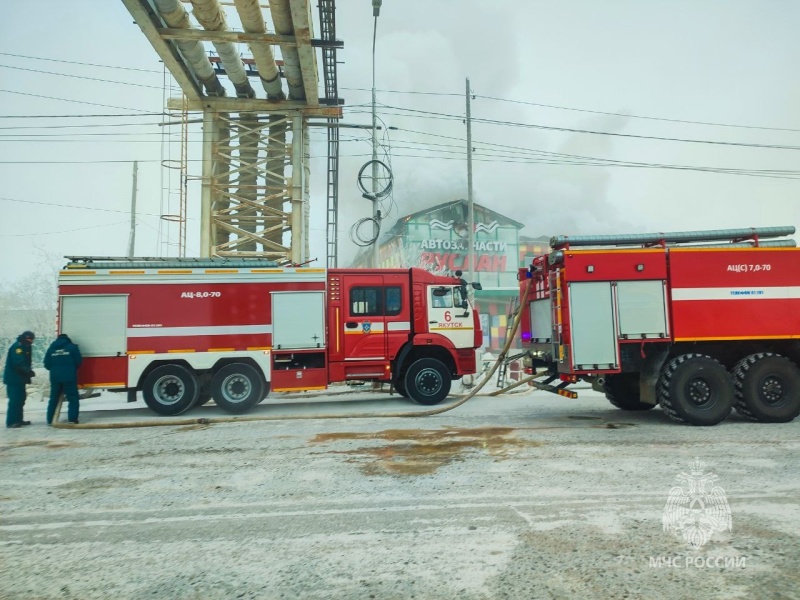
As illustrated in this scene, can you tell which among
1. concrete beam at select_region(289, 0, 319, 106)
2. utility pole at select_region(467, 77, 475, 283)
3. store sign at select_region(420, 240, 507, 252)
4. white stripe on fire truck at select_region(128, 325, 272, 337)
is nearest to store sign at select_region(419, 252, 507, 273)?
store sign at select_region(420, 240, 507, 252)

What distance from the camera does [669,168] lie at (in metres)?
21.8

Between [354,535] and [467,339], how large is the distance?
8016 mm

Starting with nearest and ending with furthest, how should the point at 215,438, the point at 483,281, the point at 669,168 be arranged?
the point at 215,438 < the point at 669,168 < the point at 483,281

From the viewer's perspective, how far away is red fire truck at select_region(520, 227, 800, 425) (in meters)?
8.42

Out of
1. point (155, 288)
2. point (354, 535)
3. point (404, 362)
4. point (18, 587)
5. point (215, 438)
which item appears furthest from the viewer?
point (404, 362)

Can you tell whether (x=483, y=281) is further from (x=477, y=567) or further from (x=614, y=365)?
(x=477, y=567)

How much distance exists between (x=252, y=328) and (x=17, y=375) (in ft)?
13.5

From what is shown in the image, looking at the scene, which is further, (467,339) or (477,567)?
(467,339)

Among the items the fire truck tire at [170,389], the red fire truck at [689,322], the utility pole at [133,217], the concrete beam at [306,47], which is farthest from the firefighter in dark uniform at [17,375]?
the utility pole at [133,217]

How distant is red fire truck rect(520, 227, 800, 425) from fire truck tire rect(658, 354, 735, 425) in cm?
2

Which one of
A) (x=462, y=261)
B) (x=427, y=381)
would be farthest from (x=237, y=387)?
(x=462, y=261)

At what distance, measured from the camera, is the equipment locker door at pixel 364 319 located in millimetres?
11586

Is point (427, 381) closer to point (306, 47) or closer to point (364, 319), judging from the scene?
point (364, 319)

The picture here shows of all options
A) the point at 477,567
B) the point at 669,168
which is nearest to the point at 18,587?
the point at 477,567
